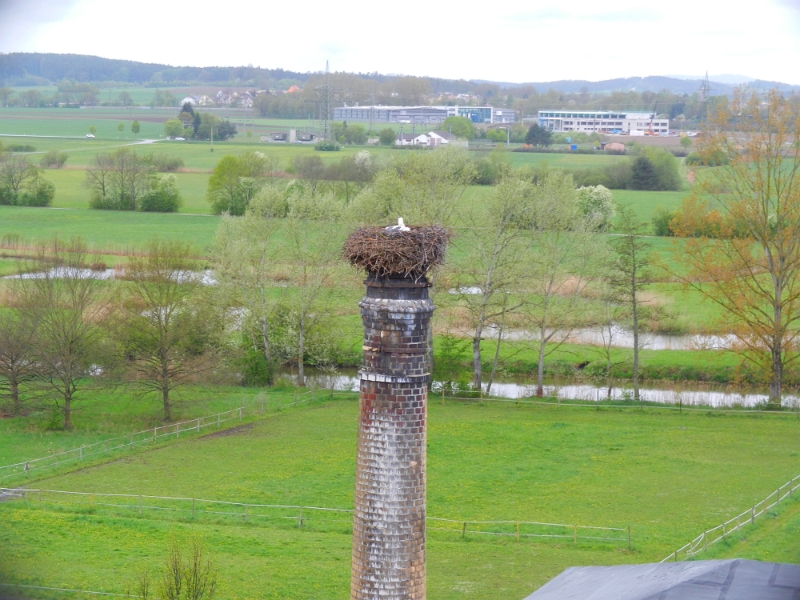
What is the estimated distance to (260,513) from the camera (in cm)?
2486

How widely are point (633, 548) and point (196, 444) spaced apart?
1576 cm

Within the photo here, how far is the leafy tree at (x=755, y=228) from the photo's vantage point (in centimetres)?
3722

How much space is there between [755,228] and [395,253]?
99.7 ft

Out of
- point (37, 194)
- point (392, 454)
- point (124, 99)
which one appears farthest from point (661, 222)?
point (124, 99)

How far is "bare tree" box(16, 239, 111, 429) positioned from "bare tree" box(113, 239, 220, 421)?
3.50ft

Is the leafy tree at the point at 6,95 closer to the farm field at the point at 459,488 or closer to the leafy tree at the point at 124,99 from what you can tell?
the leafy tree at the point at 124,99

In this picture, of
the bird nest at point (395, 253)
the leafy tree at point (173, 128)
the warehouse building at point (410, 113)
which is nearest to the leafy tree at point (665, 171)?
the leafy tree at point (173, 128)

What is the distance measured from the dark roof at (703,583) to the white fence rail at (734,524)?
8602mm

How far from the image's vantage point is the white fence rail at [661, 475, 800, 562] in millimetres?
21562

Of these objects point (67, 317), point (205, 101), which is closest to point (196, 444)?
point (67, 317)

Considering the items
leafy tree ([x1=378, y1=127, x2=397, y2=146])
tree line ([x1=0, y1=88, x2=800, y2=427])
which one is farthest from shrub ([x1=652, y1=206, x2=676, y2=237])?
leafy tree ([x1=378, y1=127, x2=397, y2=146])

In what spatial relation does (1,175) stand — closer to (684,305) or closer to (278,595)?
(684,305)

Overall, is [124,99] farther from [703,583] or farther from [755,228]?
[703,583]

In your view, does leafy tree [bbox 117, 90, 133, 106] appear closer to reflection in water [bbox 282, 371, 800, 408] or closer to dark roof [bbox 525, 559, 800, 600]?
reflection in water [bbox 282, 371, 800, 408]
